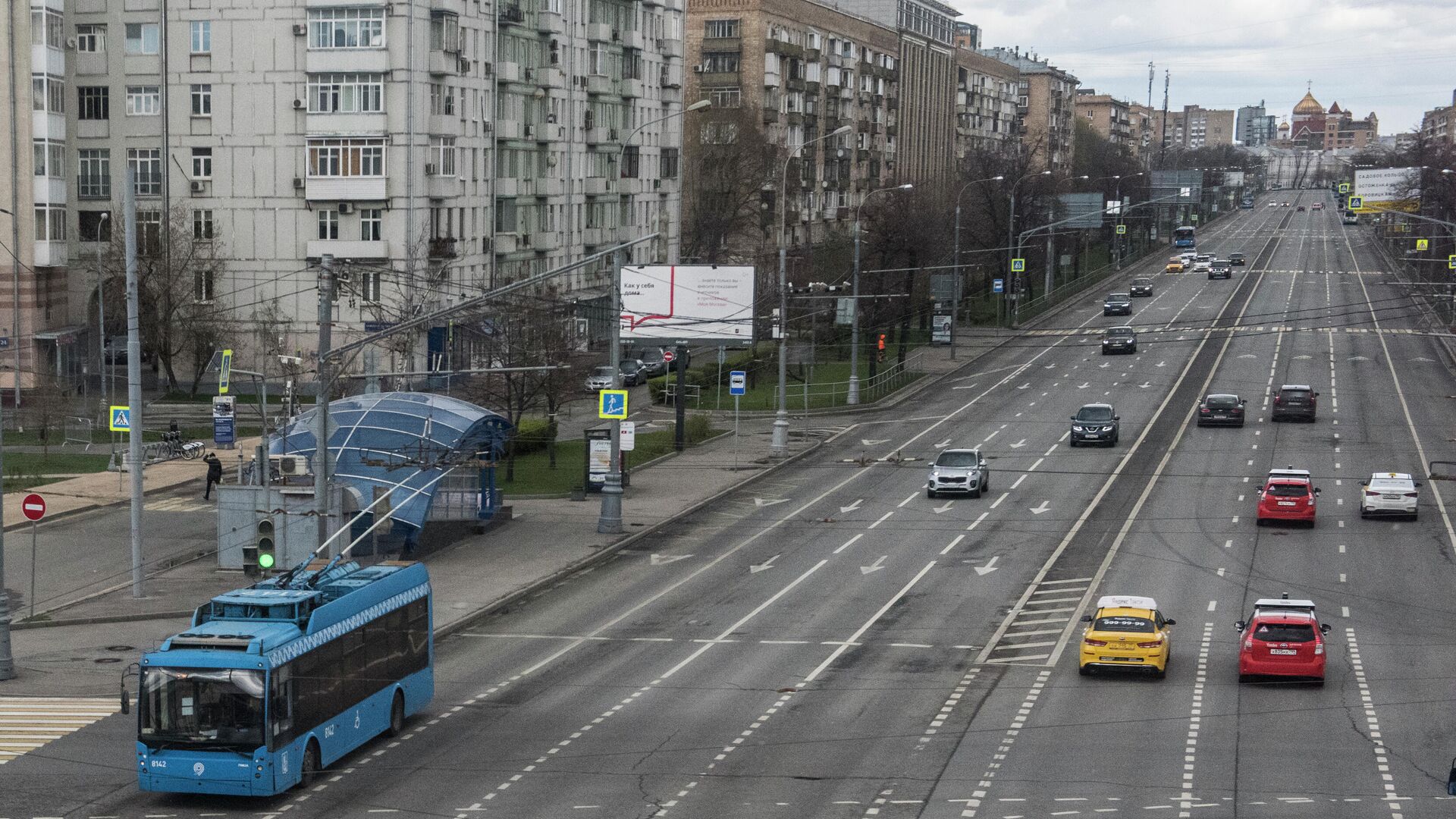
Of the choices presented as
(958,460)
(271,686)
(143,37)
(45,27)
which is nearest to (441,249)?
(143,37)

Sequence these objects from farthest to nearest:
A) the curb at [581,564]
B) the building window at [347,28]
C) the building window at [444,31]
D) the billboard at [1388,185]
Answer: the billboard at [1388,185]
the building window at [444,31]
the building window at [347,28]
the curb at [581,564]

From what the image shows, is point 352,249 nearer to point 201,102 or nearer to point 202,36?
point 201,102

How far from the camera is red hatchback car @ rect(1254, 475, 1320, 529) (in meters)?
49.1

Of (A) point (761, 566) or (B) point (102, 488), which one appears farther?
(B) point (102, 488)

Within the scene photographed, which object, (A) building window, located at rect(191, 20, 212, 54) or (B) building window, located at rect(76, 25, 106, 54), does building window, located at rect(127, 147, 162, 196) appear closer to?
(B) building window, located at rect(76, 25, 106, 54)

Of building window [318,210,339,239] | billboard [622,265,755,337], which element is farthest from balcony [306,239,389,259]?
billboard [622,265,755,337]

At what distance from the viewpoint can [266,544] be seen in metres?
30.4

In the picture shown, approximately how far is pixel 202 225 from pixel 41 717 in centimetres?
5487

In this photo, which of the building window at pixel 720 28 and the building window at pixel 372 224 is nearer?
the building window at pixel 372 224

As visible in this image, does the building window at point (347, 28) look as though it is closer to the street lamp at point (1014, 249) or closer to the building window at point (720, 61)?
the street lamp at point (1014, 249)

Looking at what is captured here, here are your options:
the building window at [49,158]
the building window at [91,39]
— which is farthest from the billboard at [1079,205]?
the building window at [49,158]

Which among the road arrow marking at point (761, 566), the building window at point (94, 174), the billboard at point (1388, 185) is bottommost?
the road arrow marking at point (761, 566)

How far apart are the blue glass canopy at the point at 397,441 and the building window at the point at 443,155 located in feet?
102

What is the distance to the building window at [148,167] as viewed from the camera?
80.6 m
